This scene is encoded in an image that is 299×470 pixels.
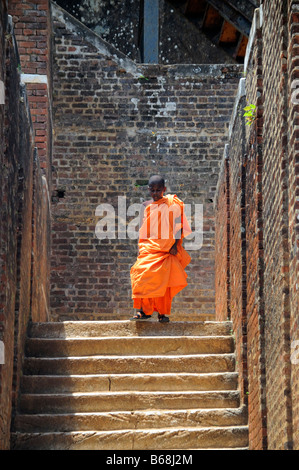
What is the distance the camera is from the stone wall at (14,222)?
8812 mm

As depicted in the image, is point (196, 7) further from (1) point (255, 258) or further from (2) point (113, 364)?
(1) point (255, 258)

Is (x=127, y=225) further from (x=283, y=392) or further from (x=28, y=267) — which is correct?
(x=283, y=392)

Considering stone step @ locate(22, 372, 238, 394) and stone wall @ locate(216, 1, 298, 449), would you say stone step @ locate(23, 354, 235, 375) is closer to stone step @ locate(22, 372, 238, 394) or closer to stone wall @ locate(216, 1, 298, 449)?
stone step @ locate(22, 372, 238, 394)

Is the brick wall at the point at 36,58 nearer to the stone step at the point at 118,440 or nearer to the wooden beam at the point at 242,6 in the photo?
the wooden beam at the point at 242,6

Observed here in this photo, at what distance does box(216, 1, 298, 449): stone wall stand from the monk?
0.70 meters

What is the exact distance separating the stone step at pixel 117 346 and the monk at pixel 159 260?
39cm

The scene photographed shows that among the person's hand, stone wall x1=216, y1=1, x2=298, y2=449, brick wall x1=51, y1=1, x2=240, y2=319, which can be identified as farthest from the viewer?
brick wall x1=51, y1=1, x2=240, y2=319

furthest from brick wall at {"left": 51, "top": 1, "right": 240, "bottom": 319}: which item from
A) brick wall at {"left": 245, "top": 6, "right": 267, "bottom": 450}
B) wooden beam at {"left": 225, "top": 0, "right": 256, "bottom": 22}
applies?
brick wall at {"left": 245, "top": 6, "right": 267, "bottom": 450}

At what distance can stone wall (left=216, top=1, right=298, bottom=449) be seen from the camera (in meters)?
7.69

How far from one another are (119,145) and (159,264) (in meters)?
4.73

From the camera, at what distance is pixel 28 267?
1091cm

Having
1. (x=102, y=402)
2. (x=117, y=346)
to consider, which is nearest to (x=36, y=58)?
(x=117, y=346)

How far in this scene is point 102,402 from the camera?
31.4 feet

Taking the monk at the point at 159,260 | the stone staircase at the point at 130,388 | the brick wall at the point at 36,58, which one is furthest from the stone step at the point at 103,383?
the brick wall at the point at 36,58
